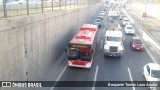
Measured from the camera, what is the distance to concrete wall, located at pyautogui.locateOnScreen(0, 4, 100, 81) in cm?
1149

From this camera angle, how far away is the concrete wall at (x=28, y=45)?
37.7 ft

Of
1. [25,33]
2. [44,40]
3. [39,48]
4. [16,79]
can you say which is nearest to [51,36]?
[44,40]

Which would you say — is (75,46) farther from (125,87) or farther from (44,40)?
(125,87)

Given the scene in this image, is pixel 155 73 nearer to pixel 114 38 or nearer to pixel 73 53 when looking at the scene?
pixel 73 53

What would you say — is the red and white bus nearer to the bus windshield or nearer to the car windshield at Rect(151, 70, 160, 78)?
the bus windshield

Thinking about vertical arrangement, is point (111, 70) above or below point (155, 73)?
below

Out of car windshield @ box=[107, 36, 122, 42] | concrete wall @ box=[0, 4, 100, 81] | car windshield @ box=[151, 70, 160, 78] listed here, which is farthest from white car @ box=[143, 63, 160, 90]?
concrete wall @ box=[0, 4, 100, 81]

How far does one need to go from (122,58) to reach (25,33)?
14267 millimetres

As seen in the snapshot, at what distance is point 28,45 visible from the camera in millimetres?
14664

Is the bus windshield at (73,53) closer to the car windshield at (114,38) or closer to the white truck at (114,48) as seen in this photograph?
the white truck at (114,48)

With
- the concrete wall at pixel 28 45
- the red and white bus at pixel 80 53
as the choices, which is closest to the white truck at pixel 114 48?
the red and white bus at pixel 80 53

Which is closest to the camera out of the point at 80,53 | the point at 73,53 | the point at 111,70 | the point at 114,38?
the point at 80,53

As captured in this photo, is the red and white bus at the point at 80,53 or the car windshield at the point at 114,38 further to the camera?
the car windshield at the point at 114,38

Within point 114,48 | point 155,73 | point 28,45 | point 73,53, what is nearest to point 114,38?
point 114,48
